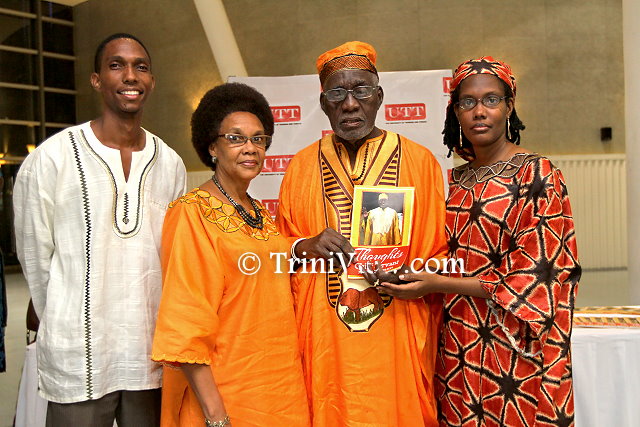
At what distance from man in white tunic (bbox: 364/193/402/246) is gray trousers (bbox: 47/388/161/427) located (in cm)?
102

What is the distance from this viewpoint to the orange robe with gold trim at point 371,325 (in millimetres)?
2172

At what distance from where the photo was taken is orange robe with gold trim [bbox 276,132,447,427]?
7.13 ft

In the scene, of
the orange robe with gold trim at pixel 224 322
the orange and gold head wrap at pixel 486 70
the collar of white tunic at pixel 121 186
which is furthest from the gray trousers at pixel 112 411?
the orange and gold head wrap at pixel 486 70

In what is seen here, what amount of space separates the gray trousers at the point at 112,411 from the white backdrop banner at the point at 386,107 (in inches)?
160

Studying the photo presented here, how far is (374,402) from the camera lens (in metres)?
2.15

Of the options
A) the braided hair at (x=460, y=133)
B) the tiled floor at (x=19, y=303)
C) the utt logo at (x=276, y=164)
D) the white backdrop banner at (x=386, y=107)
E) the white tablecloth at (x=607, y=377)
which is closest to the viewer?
the braided hair at (x=460, y=133)

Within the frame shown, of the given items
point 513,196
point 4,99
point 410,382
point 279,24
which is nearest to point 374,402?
point 410,382

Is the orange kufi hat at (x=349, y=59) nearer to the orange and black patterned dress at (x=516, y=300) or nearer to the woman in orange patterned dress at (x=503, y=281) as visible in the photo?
the woman in orange patterned dress at (x=503, y=281)

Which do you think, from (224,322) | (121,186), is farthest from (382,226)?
(121,186)

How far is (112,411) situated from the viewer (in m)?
2.11

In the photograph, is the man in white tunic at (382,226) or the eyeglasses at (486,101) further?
the eyeglasses at (486,101)

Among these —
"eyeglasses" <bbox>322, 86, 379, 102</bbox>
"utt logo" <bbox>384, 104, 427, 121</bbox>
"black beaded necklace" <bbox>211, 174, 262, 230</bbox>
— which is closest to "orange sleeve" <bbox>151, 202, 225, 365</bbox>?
"black beaded necklace" <bbox>211, 174, 262, 230</bbox>

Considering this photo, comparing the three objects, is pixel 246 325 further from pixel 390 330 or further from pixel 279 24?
pixel 279 24

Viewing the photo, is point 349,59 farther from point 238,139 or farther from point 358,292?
point 358,292
